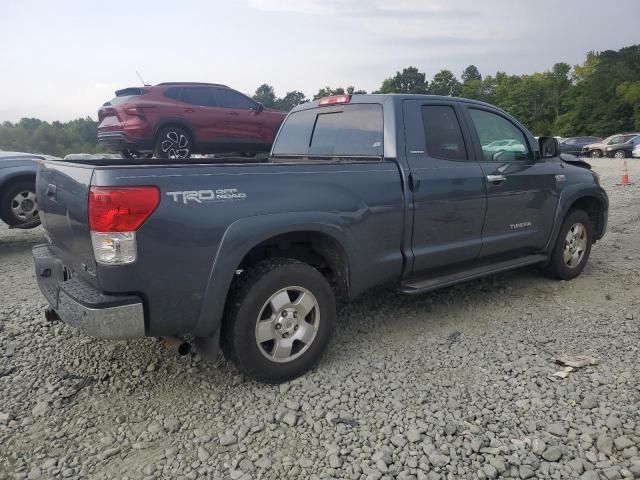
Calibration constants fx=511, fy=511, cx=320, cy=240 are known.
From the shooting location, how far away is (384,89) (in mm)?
78688

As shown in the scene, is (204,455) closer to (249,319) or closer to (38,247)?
(249,319)

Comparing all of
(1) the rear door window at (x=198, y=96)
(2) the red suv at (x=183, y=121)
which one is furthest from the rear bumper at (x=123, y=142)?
(1) the rear door window at (x=198, y=96)

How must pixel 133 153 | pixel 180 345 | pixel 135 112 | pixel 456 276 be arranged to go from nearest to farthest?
pixel 180 345 → pixel 456 276 → pixel 135 112 → pixel 133 153

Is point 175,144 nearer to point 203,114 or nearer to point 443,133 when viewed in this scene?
point 203,114

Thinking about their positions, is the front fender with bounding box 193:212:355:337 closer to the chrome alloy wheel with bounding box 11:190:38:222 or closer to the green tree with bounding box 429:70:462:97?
the chrome alloy wheel with bounding box 11:190:38:222

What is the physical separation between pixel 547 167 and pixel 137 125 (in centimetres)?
628

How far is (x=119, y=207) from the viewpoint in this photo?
8.43 feet

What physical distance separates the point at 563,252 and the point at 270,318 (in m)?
3.50

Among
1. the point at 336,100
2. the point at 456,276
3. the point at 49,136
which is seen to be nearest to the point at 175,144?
the point at 336,100

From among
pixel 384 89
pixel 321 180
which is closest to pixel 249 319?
pixel 321 180

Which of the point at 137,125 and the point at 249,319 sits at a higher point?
the point at 137,125

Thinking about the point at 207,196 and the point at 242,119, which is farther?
the point at 242,119

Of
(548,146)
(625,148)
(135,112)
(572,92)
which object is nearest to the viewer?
(548,146)

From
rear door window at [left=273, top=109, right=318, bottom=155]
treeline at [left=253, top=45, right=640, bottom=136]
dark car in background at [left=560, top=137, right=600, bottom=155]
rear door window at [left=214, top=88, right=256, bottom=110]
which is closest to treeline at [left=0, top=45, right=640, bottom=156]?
treeline at [left=253, top=45, right=640, bottom=136]
